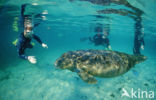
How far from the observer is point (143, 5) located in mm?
10297

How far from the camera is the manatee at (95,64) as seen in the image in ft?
18.3

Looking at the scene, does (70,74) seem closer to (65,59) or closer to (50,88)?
(50,88)

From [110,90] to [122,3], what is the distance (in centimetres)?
817

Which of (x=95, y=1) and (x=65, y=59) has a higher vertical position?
(x=95, y=1)

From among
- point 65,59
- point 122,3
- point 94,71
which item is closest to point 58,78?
point 65,59

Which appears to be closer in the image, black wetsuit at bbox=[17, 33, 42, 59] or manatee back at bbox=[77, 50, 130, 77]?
manatee back at bbox=[77, 50, 130, 77]

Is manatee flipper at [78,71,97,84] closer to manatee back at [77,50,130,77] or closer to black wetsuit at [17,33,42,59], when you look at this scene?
manatee back at [77,50,130,77]

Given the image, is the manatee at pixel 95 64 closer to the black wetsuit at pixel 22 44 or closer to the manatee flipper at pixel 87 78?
the manatee flipper at pixel 87 78

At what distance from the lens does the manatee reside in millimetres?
5586

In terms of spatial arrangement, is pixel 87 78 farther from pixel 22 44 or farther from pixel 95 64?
pixel 22 44

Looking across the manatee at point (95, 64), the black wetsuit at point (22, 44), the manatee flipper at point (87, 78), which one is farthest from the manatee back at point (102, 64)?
the black wetsuit at point (22, 44)

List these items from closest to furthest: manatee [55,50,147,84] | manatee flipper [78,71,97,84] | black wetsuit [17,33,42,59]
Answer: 1. manatee flipper [78,71,97,84]
2. manatee [55,50,147,84]
3. black wetsuit [17,33,42,59]

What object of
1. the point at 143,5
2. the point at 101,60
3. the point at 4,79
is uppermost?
the point at 143,5

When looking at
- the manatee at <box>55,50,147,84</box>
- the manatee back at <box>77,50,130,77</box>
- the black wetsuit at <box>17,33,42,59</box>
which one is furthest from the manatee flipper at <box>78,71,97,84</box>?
the black wetsuit at <box>17,33,42,59</box>
